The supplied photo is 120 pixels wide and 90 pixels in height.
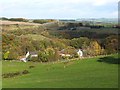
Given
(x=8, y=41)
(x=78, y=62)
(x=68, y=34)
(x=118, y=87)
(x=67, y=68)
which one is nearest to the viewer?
(x=118, y=87)

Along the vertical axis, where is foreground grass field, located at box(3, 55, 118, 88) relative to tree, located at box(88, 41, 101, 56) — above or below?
above

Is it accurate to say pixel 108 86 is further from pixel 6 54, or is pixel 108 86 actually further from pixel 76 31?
pixel 76 31

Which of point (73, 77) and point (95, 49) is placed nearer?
point (73, 77)

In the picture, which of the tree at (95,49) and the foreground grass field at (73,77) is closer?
the foreground grass field at (73,77)

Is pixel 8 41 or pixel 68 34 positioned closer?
pixel 8 41

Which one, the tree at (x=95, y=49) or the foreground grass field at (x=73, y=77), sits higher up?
the foreground grass field at (x=73, y=77)

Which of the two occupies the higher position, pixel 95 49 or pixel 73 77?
pixel 73 77

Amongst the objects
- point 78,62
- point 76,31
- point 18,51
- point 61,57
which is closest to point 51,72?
point 78,62

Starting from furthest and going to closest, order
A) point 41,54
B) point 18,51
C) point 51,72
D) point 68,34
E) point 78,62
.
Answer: point 68,34
point 18,51
point 41,54
point 78,62
point 51,72
